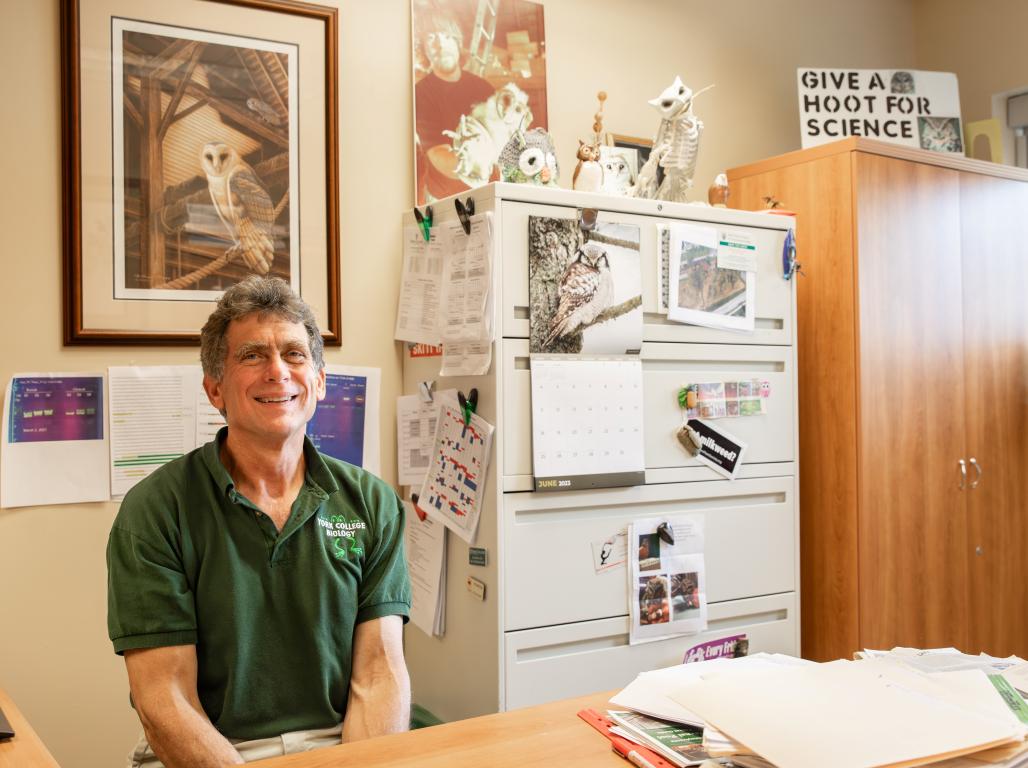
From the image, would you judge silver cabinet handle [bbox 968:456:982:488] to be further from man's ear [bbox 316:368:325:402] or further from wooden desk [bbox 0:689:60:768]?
wooden desk [bbox 0:689:60:768]

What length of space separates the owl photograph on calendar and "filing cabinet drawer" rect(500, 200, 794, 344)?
2 centimetres

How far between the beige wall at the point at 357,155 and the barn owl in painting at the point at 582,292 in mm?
570

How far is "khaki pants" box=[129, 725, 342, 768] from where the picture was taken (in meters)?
1.45

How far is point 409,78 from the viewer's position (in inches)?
96.7

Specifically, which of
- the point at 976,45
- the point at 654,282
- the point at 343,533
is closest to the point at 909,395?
the point at 654,282

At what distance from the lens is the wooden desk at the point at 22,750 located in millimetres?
1425

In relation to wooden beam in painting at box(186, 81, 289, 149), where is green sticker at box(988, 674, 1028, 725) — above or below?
below

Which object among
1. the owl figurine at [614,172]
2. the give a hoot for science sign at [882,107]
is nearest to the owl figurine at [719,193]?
the owl figurine at [614,172]

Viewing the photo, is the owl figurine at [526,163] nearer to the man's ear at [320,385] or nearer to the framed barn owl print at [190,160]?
the framed barn owl print at [190,160]

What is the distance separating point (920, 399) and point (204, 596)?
→ 206 cm

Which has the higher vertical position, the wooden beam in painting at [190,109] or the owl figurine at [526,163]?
the wooden beam in painting at [190,109]

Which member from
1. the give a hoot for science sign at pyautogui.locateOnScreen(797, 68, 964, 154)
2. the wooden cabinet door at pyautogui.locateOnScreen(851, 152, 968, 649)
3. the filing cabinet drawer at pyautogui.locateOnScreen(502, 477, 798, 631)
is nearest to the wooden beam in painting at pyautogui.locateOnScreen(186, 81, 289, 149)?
the filing cabinet drawer at pyautogui.locateOnScreen(502, 477, 798, 631)

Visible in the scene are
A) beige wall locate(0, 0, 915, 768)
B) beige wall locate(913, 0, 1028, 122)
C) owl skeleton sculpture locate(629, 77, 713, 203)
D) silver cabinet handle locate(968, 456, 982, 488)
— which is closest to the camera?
beige wall locate(0, 0, 915, 768)

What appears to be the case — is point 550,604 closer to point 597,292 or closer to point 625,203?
point 597,292
